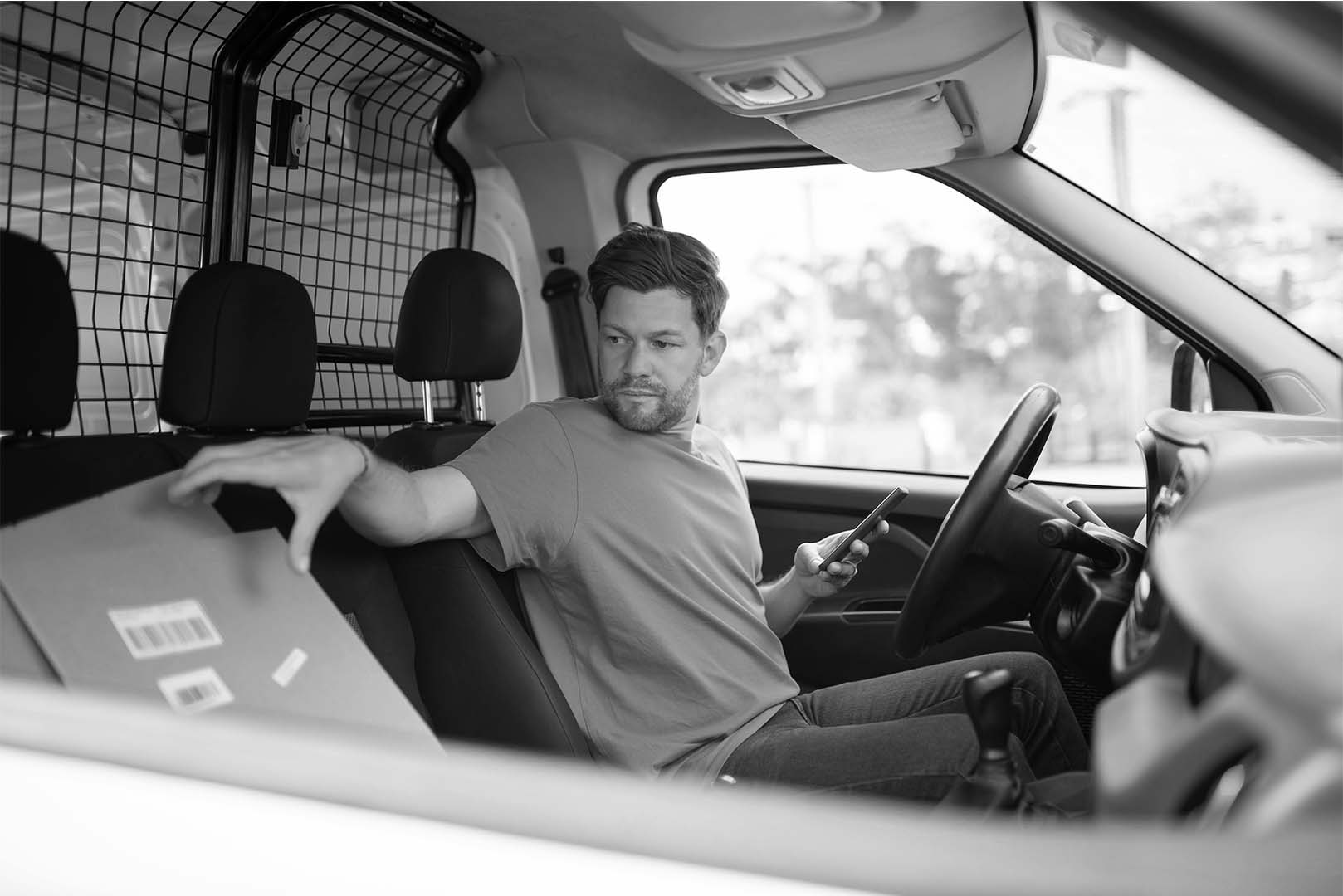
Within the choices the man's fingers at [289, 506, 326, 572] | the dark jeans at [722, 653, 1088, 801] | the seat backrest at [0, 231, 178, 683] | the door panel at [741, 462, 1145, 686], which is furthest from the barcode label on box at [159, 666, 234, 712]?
the door panel at [741, 462, 1145, 686]

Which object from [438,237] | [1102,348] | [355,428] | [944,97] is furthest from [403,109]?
[1102,348]

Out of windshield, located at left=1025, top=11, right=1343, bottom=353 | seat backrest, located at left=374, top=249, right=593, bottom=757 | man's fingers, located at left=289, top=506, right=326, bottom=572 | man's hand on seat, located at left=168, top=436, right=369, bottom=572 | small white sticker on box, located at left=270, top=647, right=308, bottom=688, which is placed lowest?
seat backrest, located at left=374, top=249, right=593, bottom=757

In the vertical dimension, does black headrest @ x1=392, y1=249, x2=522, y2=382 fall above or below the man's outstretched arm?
above

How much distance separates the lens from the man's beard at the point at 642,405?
1829 mm

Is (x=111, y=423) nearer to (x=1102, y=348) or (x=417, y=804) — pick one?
(x=417, y=804)

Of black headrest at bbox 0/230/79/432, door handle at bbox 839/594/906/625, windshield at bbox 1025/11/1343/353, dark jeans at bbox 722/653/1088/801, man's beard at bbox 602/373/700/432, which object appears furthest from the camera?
door handle at bbox 839/594/906/625

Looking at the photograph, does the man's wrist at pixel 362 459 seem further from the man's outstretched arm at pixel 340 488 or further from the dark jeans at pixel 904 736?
the dark jeans at pixel 904 736

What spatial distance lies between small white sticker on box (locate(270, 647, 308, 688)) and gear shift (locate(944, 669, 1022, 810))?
0.67 m

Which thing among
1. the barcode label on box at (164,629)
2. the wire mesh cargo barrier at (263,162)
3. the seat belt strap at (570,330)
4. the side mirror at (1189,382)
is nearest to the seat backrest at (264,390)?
the barcode label on box at (164,629)

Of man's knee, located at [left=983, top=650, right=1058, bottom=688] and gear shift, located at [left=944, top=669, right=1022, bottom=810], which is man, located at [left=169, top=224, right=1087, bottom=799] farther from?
gear shift, located at [left=944, top=669, right=1022, bottom=810]

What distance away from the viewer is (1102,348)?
1189 cm

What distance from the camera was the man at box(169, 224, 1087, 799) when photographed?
1496 millimetres

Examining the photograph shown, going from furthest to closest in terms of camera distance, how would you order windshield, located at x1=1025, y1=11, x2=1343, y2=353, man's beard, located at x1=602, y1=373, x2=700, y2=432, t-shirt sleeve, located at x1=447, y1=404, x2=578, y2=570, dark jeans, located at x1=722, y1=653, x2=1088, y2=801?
man's beard, located at x1=602, y1=373, x2=700, y2=432 → t-shirt sleeve, located at x1=447, y1=404, x2=578, y2=570 → dark jeans, located at x1=722, y1=653, x2=1088, y2=801 → windshield, located at x1=1025, y1=11, x2=1343, y2=353

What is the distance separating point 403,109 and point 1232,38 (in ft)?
7.01
